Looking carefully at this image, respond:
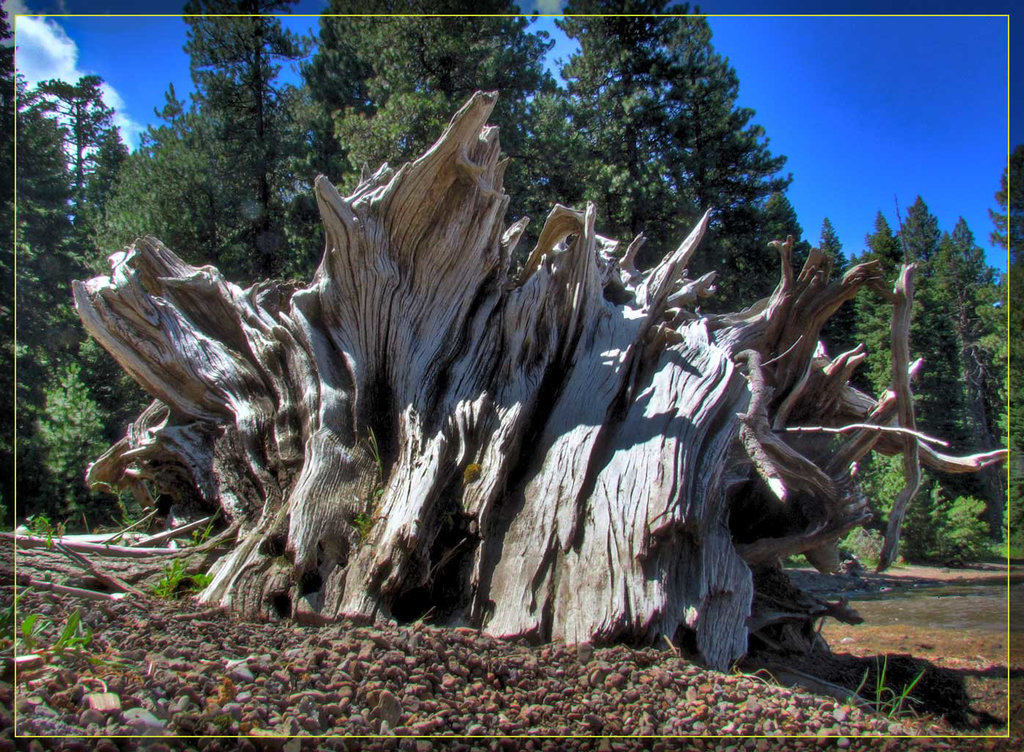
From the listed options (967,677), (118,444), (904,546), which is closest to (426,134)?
(118,444)

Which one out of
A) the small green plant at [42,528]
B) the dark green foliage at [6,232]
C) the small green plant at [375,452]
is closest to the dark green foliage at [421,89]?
the small green plant at [375,452]

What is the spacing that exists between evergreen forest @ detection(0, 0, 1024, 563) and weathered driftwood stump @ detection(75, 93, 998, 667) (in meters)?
0.39

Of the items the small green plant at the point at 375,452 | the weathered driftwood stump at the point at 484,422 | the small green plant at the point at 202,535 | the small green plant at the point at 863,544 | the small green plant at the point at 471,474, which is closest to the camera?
the weathered driftwood stump at the point at 484,422

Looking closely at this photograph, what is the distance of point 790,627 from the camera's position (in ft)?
15.4

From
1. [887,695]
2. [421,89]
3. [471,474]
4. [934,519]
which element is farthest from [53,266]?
[421,89]

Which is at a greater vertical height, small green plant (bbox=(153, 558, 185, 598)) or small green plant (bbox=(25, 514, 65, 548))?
small green plant (bbox=(25, 514, 65, 548))

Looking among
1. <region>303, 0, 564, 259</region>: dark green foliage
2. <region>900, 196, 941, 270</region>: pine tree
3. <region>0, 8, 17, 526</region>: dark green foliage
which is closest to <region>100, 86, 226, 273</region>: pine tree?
<region>0, 8, 17, 526</region>: dark green foliage

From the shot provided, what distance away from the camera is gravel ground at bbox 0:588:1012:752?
188 cm

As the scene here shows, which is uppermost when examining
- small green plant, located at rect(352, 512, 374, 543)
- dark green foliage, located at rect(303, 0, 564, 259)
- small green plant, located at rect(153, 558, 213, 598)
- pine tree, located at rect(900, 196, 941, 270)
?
dark green foliage, located at rect(303, 0, 564, 259)

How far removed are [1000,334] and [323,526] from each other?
2906 mm

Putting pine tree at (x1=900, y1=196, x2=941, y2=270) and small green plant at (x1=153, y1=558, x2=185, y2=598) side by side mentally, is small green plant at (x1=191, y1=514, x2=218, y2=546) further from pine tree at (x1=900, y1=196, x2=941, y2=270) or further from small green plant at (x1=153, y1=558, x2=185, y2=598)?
pine tree at (x1=900, y1=196, x2=941, y2=270)

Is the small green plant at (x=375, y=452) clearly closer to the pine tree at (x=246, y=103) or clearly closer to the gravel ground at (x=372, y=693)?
the gravel ground at (x=372, y=693)

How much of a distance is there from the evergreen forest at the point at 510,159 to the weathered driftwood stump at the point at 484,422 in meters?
0.39

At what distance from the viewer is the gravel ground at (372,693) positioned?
1877 millimetres
